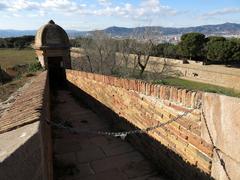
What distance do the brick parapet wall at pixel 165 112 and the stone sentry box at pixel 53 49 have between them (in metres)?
6.15

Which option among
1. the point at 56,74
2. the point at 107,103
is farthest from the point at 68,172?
the point at 56,74

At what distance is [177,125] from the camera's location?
404 centimetres

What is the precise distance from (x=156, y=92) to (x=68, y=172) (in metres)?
1.86

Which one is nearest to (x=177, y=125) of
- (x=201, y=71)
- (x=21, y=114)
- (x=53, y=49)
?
(x=21, y=114)

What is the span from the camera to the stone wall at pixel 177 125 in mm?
3154

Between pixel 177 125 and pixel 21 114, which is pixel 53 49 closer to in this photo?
pixel 177 125

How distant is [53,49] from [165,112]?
9.01 m

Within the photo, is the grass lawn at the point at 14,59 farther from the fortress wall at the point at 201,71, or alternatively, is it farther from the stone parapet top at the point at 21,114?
the stone parapet top at the point at 21,114

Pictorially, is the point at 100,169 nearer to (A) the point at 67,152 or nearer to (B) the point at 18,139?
(A) the point at 67,152

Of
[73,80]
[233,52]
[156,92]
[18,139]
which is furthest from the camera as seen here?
[233,52]

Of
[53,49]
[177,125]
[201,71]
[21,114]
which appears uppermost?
[21,114]

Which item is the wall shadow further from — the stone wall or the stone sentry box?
the stone sentry box

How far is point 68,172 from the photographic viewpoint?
4.69 meters

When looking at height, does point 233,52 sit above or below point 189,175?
below
